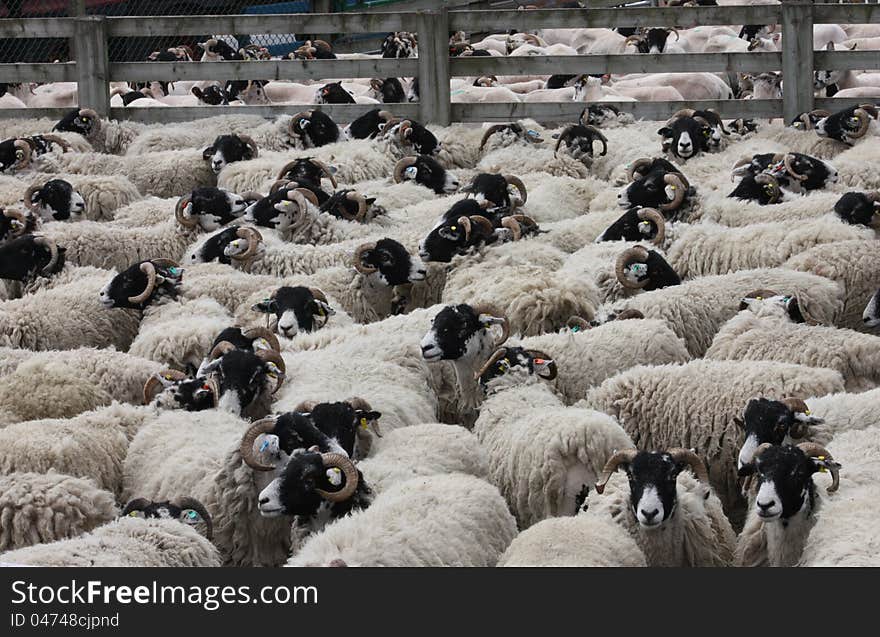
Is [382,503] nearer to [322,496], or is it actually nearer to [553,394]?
[322,496]

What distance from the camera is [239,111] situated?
1338 cm

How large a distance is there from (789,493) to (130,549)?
239 centimetres

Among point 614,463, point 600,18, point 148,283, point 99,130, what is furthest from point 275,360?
point 600,18

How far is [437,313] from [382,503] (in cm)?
250

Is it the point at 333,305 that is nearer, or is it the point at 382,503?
the point at 382,503

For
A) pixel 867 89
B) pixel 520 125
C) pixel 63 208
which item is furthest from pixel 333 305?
pixel 867 89

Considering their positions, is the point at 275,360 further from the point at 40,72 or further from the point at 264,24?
the point at 40,72

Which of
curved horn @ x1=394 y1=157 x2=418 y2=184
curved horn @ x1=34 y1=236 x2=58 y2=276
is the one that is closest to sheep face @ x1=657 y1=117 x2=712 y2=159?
curved horn @ x1=394 y1=157 x2=418 y2=184

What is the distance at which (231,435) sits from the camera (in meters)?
6.52

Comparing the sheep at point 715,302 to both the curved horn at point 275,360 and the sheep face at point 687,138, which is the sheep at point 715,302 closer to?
the curved horn at point 275,360

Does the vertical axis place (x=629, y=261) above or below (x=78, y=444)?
above

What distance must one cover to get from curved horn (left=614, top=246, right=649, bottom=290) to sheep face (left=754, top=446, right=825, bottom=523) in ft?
9.82

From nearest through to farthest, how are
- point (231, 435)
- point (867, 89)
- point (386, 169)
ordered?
1. point (231, 435)
2. point (386, 169)
3. point (867, 89)

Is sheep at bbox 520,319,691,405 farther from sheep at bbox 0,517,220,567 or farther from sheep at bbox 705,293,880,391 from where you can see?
sheep at bbox 0,517,220,567
